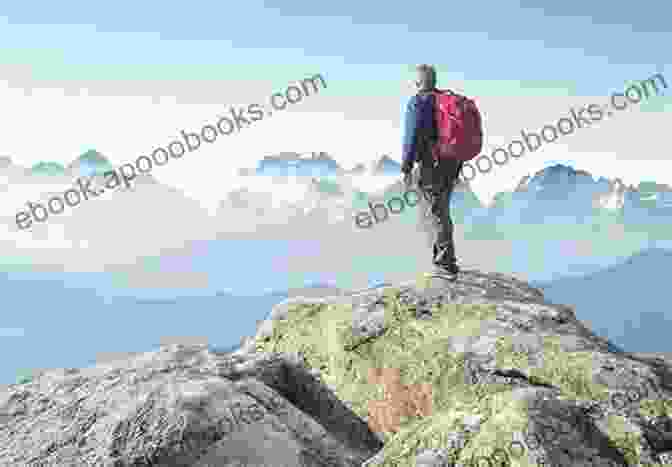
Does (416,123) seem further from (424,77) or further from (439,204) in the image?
(439,204)

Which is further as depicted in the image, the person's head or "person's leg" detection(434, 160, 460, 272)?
"person's leg" detection(434, 160, 460, 272)

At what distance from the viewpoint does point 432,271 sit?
54.0ft

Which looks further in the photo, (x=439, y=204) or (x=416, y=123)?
(x=439, y=204)

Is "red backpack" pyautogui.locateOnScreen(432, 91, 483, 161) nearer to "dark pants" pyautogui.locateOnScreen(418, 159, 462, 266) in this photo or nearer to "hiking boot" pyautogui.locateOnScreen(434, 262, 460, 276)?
"dark pants" pyautogui.locateOnScreen(418, 159, 462, 266)

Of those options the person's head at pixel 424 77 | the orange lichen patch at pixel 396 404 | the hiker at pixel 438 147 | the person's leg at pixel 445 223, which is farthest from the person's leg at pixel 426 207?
the orange lichen patch at pixel 396 404

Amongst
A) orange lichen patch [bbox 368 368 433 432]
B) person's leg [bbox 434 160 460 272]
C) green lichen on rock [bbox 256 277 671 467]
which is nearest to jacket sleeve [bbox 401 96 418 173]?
person's leg [bbox 434 160 460 272]

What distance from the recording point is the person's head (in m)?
16.3

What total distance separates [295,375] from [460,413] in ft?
9.50

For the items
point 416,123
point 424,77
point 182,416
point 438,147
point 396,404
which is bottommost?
point 396,404

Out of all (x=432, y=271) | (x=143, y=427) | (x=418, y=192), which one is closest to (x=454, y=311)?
(x=432, y=271)

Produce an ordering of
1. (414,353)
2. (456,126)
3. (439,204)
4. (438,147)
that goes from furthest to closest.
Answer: (439,204)
(438,147)
(456,126)
(414,353)

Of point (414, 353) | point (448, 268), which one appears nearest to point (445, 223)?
point (448, 268)

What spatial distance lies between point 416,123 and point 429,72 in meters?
1.17

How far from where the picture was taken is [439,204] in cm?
1683
